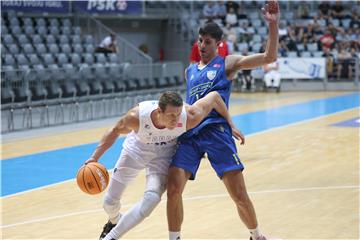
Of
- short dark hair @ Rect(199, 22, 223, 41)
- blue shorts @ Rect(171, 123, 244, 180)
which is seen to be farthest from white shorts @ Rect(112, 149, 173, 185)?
short dark hair @ Rect(199, 22, 223, 41)

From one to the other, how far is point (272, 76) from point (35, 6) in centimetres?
906

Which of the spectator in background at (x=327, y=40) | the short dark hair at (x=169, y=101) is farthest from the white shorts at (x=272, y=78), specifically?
the short dark hair at (x=169, y=101)

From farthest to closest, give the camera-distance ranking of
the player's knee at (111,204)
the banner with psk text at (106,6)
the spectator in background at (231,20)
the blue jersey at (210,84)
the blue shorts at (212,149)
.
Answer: the spectator in background at (231,20)
the banner with psk text at (106,6)
the player's knee at (111,204)
the blue jersey at (210,84)
the blue shorts at (212,149)

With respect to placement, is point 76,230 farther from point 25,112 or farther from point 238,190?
point 25,112

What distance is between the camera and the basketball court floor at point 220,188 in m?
8.11

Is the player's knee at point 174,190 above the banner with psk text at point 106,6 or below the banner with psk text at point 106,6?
below

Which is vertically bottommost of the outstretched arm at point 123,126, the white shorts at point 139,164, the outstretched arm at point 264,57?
the white shorts at point 139,164

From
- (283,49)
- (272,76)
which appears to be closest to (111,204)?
(272,76)

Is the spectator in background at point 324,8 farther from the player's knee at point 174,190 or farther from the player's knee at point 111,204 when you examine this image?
the player's knee at point 174,190

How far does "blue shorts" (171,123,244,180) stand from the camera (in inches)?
267

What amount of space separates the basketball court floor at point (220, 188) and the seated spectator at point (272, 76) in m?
8.85

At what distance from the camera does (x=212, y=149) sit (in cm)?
685

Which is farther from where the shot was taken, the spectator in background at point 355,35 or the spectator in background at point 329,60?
the spectator in background at point 355,35

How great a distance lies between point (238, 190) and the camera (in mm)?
6828
